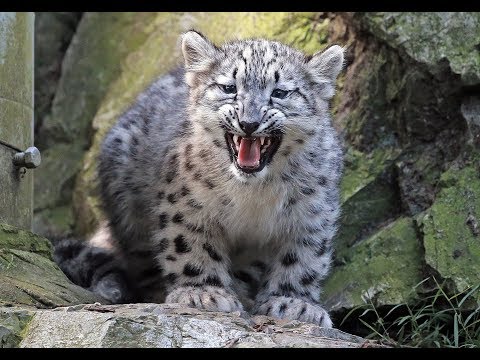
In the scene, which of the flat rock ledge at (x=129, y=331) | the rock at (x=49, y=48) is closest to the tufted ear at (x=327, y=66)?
the flat rock ledge at (x=129, y=331)

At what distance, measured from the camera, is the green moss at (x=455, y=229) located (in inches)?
262

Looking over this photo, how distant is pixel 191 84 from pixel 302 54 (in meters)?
0.77

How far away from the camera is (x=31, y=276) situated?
5.94 m

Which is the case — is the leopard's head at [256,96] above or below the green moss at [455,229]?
above

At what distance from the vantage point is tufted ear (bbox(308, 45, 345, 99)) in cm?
637

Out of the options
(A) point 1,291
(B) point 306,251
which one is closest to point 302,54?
(B) point 306,251

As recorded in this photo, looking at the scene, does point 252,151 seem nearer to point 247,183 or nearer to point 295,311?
point 247,183

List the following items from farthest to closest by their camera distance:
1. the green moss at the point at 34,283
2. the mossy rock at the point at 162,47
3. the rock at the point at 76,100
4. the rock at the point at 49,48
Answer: the rock at the point at 49,48 → the rock at the point at 76,100 → the mossy rock at the point at 162,47 → the green moss at the point at 34,283

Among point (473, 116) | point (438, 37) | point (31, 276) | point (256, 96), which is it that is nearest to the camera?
point (256, 96)

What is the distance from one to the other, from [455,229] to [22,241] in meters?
3.03

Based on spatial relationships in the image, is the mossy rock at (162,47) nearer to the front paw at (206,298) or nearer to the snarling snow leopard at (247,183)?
the snarling snow leopard at (247,183)

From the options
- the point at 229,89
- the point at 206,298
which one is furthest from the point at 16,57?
the point at 206,298

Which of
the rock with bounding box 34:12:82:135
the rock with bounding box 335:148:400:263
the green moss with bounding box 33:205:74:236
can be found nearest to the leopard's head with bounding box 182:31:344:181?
the rock with bounding box 335:148:400:263

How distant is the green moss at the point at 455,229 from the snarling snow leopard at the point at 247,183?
0.77m
